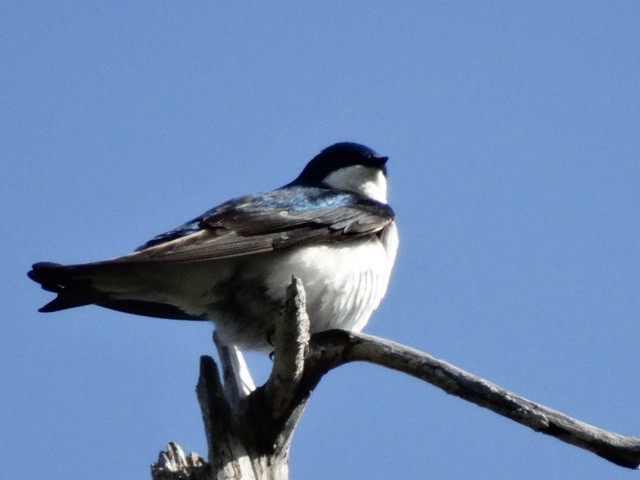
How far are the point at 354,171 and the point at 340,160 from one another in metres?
0.15

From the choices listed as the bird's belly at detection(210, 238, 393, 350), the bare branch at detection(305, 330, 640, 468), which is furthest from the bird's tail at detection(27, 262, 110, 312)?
the bare branch at detection(305, 330, 640, 468)

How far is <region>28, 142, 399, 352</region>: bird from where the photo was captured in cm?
524

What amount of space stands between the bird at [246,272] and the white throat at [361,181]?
0.96 meters

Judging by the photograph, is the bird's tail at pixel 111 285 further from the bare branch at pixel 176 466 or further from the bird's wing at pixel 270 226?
the bare branch at pixel 176 466

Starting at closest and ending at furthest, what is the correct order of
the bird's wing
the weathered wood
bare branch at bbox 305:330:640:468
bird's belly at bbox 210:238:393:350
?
bare branch at bbox 305:330:640:468
the weathered wood
the bird's wing
bird's belly at bbox 210:238:393:350

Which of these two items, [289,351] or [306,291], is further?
[306,291]

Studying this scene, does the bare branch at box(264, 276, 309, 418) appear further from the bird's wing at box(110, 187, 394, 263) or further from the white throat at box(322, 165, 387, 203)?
the white throat at box(322, 165, 387, 203)

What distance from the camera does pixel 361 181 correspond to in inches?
270

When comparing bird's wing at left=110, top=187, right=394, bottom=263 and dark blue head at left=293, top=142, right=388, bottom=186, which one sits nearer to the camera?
bird's wing at left=110, top=187, right=394, bottom=263

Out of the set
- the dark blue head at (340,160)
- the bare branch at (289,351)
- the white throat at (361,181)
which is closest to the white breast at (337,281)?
the bare branch at (289,351)

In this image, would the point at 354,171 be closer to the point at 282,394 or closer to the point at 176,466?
the point at 282,394

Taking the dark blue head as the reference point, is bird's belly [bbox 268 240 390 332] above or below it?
below

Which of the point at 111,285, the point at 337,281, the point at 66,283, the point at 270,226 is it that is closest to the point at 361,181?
the point at 270,226

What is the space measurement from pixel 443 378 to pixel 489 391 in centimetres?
20
